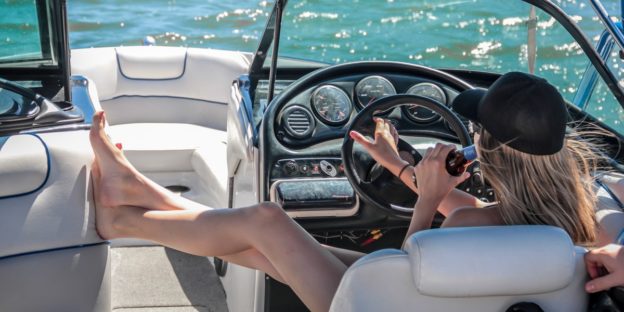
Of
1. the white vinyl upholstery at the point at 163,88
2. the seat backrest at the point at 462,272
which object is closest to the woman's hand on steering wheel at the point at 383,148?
the seat backrest at the point at 462,272

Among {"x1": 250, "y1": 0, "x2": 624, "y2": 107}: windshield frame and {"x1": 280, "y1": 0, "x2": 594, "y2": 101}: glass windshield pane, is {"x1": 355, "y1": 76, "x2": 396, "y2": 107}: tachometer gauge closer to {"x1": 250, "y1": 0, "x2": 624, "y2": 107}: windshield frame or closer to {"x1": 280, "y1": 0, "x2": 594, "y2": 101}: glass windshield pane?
{"x1": 250, "y1": 0, "x2": 624, "y2": 107}: windshield frame

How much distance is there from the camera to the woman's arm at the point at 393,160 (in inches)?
78.4

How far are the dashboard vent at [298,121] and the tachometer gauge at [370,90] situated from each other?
7.9 inches

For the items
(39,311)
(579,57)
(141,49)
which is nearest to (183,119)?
(141,49)

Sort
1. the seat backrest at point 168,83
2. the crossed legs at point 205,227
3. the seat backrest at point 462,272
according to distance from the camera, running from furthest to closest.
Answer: the seat backrest at point 168,83
the crossed legs at point 205,227
the seat backrest at point 462,272

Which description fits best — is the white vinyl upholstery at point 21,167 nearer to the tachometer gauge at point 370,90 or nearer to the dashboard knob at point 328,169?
the dashboard knob at point 328,169

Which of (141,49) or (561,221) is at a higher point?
(561,221)

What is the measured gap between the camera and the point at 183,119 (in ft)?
13.2

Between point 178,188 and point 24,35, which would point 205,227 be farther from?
point 178,188

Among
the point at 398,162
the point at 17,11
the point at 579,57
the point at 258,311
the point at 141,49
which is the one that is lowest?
the point at 579,57

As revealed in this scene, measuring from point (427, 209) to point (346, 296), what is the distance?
484 millimetres

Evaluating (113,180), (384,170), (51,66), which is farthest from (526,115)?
(51,66)

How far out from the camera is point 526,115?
1.51 meters

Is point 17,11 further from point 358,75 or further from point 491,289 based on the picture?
point 491,289
